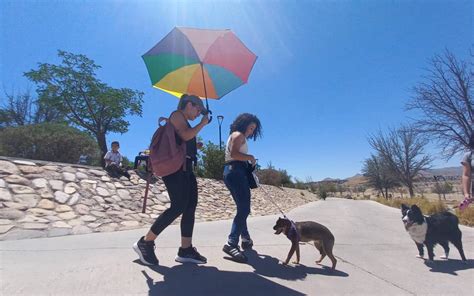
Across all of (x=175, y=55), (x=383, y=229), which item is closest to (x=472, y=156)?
(x=383, y=229)

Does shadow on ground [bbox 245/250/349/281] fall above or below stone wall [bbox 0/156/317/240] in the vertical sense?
below

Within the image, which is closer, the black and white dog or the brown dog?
the brown dog

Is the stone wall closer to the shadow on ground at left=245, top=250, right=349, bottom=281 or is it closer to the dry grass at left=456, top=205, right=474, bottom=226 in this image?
the shadow on ground at left=245, top=250, right=349, bottom=281

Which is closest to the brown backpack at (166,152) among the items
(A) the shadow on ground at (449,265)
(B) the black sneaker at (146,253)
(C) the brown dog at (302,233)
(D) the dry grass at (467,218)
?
(B) the black sneaker at (146,253)

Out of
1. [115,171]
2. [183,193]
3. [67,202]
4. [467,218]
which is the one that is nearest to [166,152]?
[183,193]

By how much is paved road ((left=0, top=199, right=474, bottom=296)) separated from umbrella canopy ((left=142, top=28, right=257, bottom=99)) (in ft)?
6.99

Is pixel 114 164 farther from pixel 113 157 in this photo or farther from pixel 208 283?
pixel 208 283

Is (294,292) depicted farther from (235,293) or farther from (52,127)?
(52,127)

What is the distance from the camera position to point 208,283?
237cm

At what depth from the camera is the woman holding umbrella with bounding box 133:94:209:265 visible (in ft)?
8.77

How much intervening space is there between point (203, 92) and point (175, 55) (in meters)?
0.61

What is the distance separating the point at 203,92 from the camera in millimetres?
3893

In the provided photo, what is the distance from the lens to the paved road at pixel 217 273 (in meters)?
2.24

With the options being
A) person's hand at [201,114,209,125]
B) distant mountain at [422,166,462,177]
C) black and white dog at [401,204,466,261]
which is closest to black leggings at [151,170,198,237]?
person's hand at [201,114,209,125]
